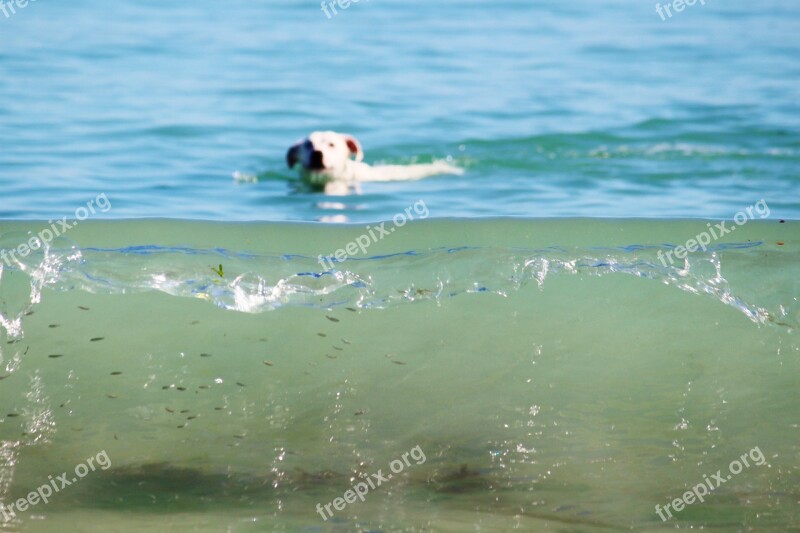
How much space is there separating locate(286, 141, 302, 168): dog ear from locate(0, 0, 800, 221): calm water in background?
18cm

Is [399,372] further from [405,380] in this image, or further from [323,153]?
[323,153]

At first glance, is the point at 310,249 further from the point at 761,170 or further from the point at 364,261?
the point at 761,170

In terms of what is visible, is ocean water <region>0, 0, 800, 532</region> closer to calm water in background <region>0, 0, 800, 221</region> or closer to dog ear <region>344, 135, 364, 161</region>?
calm water in background <region>0, 0, 800, 221</region>

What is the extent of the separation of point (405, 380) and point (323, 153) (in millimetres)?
4690

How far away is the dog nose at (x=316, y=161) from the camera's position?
31.8 feet

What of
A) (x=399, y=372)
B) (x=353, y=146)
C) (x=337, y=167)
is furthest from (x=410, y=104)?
(x=399, y=372)

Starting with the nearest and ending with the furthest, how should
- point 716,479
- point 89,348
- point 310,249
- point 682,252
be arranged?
point 716,479 → point 89,348 → point 682,252 → point 310,249

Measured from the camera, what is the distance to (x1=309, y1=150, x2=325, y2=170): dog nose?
381 inches

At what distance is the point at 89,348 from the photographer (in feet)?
17.7

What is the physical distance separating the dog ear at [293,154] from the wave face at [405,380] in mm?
4072

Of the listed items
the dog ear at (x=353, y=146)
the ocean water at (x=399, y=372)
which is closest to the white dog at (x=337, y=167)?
the dog ear at (x=353, y=146)

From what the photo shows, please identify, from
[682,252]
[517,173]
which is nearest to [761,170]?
[517,173]

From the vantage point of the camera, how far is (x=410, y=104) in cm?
1241

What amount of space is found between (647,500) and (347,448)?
1.40 meters
